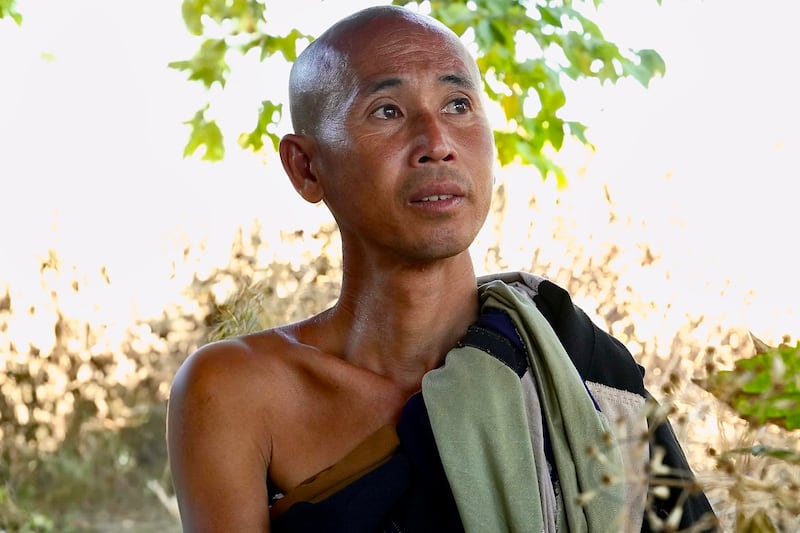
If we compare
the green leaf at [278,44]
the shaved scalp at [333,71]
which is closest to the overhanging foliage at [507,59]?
the green leaf at [278,44]

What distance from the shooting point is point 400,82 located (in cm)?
190

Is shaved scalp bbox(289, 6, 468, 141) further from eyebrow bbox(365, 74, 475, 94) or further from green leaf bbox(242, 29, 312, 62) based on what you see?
green leaf bbox(242, 29, 312, 62)

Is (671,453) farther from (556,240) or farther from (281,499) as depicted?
(556,240)

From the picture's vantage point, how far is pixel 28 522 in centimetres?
579

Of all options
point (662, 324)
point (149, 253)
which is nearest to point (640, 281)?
point (662, 324)

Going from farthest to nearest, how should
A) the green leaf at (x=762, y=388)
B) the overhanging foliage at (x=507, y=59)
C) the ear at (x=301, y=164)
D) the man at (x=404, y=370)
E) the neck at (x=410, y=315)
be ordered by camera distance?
the overhanging foliage at (x=507, y=59) < the ear at (x=301, y=164) < the neck at (x=410, y=315) < the man at (x=404, y=370) < the green leaf at (x=762, y=388)

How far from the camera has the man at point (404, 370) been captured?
1715 millimetres

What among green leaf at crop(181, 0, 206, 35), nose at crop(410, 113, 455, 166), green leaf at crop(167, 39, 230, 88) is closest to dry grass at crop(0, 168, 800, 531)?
green leaf at crop(167, 39, 230, 88)

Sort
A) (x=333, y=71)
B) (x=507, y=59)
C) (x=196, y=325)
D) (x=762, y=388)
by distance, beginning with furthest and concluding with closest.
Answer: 1. (x=196, y=325)
2. (x=507, y=59)
3. (x=333, y=71)
4. (x=762, y=388)

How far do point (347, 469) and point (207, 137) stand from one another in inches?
99.9

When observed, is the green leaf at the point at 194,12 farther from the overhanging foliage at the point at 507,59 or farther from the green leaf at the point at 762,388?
the green leaf at the point at 762,388

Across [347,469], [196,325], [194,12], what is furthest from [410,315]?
[196,325]

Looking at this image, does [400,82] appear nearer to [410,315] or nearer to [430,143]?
[430,143]

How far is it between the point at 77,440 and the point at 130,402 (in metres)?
0.40
